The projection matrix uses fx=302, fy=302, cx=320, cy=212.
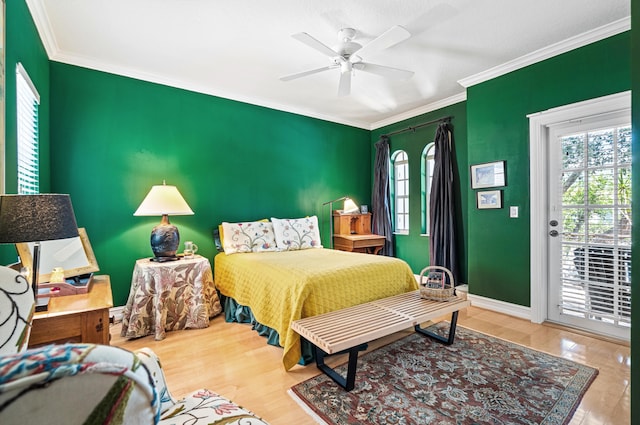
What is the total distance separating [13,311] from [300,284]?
162 cm

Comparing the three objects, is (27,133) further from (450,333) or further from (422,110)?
(422,110)

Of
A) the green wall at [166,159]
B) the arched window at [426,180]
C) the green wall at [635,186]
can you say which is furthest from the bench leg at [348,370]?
the arched window at [426,180]

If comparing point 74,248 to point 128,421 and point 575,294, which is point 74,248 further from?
point 575,294

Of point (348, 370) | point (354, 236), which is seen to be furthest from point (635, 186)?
point (354, 236)

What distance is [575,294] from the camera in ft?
9.39

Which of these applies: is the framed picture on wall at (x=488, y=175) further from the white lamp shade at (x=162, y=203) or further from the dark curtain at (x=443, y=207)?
the white lamp shade at (x=162, y=203)

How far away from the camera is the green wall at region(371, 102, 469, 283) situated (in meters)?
4.05

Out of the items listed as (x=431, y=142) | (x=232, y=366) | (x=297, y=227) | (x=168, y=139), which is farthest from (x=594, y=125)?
(x=168, y=139)

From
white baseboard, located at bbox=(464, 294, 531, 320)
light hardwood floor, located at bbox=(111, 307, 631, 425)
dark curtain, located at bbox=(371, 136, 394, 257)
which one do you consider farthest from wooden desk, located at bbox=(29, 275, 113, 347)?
dark curtain, located at bbox=(371, 136, 394, 257)

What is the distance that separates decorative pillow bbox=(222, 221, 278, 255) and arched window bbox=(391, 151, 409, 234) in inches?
93.1

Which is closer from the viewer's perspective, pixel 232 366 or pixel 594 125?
pixel 232 366

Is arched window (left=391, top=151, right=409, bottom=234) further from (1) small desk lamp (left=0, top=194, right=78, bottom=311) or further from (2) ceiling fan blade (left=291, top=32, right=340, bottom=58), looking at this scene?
(1) small desk lamp (left=0, top=194, right=78, bottom=311)

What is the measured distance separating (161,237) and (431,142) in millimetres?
3776

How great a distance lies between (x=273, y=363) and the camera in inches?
90.3
